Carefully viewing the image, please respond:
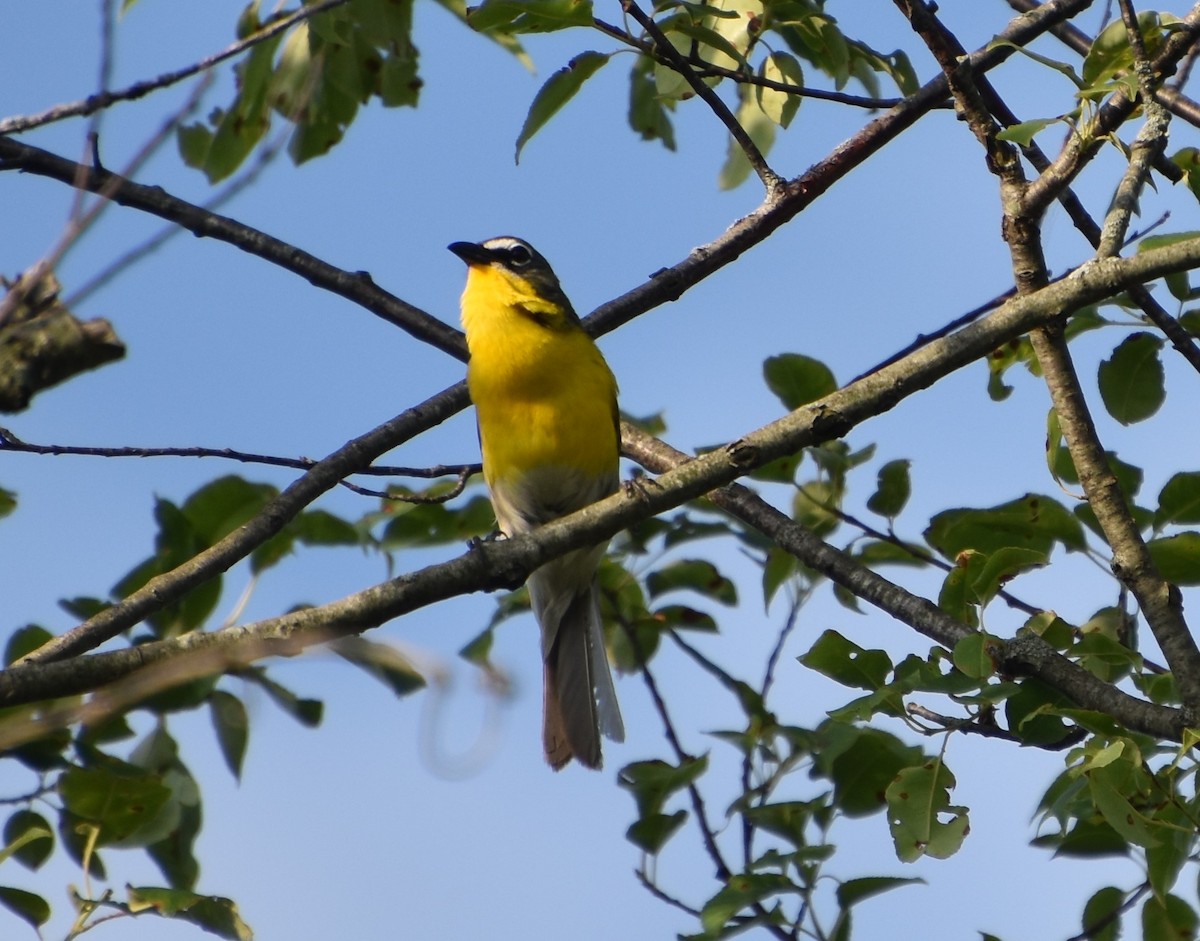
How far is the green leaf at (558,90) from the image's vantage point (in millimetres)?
4691

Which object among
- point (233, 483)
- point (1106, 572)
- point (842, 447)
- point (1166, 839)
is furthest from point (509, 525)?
point (1166, 839)

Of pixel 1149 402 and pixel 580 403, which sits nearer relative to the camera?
pixel 1149 402

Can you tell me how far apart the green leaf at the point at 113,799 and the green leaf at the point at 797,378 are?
2659mm

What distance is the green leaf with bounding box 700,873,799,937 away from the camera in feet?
11.8

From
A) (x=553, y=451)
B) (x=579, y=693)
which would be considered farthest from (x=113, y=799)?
(x=579, y=693)

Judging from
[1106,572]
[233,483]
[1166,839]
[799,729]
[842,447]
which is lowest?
[1166,839]

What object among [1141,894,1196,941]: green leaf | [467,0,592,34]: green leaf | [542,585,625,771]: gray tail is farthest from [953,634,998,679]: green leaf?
[542,585,625,771]: gray tail

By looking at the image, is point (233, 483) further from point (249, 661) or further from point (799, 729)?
point (249, 661)

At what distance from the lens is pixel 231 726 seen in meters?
4.43

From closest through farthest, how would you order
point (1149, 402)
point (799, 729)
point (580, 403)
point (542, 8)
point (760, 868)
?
point (760, 868) < point (542, 8) < point (799, 729) < point (1149, 402) < point (580, 403)

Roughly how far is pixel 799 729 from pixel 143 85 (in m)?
2.75

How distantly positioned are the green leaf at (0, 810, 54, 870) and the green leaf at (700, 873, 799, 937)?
1621 millimetres

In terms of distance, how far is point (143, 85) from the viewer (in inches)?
105

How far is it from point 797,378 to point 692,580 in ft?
3.28
